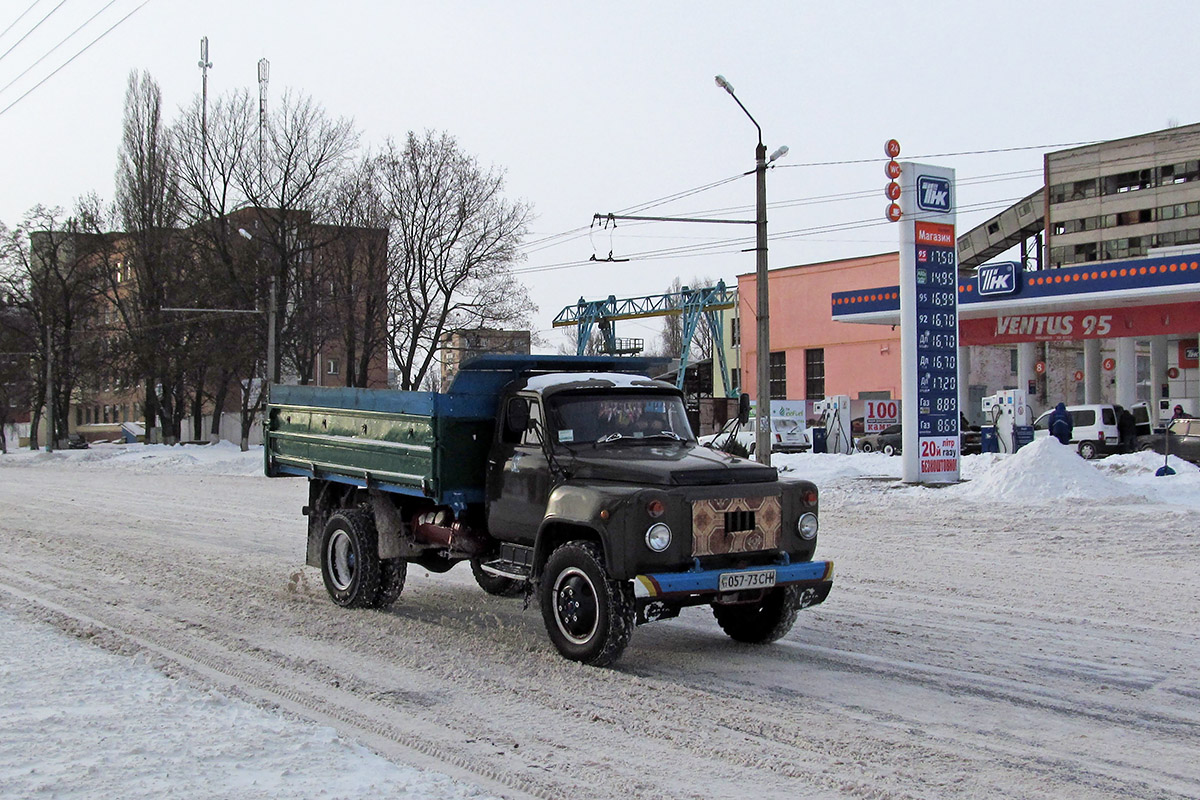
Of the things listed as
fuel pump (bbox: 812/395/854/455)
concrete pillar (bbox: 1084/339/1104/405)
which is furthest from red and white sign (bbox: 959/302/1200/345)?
fuel pump (bbox: 812/395/854/455)

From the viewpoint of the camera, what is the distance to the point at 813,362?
2322 inches

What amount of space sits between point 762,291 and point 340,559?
14.0 metres

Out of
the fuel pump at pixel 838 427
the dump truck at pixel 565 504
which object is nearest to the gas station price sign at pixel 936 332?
the dump truck at pixel 565 504

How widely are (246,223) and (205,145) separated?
383cm

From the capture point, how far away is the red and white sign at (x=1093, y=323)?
37312mm

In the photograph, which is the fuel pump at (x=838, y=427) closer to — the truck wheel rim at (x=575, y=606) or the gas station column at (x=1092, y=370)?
the gas station column at (x=1092, y=370)

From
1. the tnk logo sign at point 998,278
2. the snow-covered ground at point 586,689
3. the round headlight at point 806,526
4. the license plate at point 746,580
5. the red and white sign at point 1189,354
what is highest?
the tnk logo sign at point 998,278

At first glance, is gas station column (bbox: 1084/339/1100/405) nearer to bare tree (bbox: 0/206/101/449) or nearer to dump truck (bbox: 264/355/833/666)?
dump truck (bbox: 264/355/833/666)

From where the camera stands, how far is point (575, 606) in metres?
Answer: 7.80

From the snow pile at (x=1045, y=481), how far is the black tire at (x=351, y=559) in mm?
13713

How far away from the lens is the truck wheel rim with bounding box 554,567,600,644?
25.2ft

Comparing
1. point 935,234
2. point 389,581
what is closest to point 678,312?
point 935,234

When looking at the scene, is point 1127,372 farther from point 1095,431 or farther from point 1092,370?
point 1095,431

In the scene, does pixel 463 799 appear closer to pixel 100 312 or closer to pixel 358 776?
pixel 358 776
